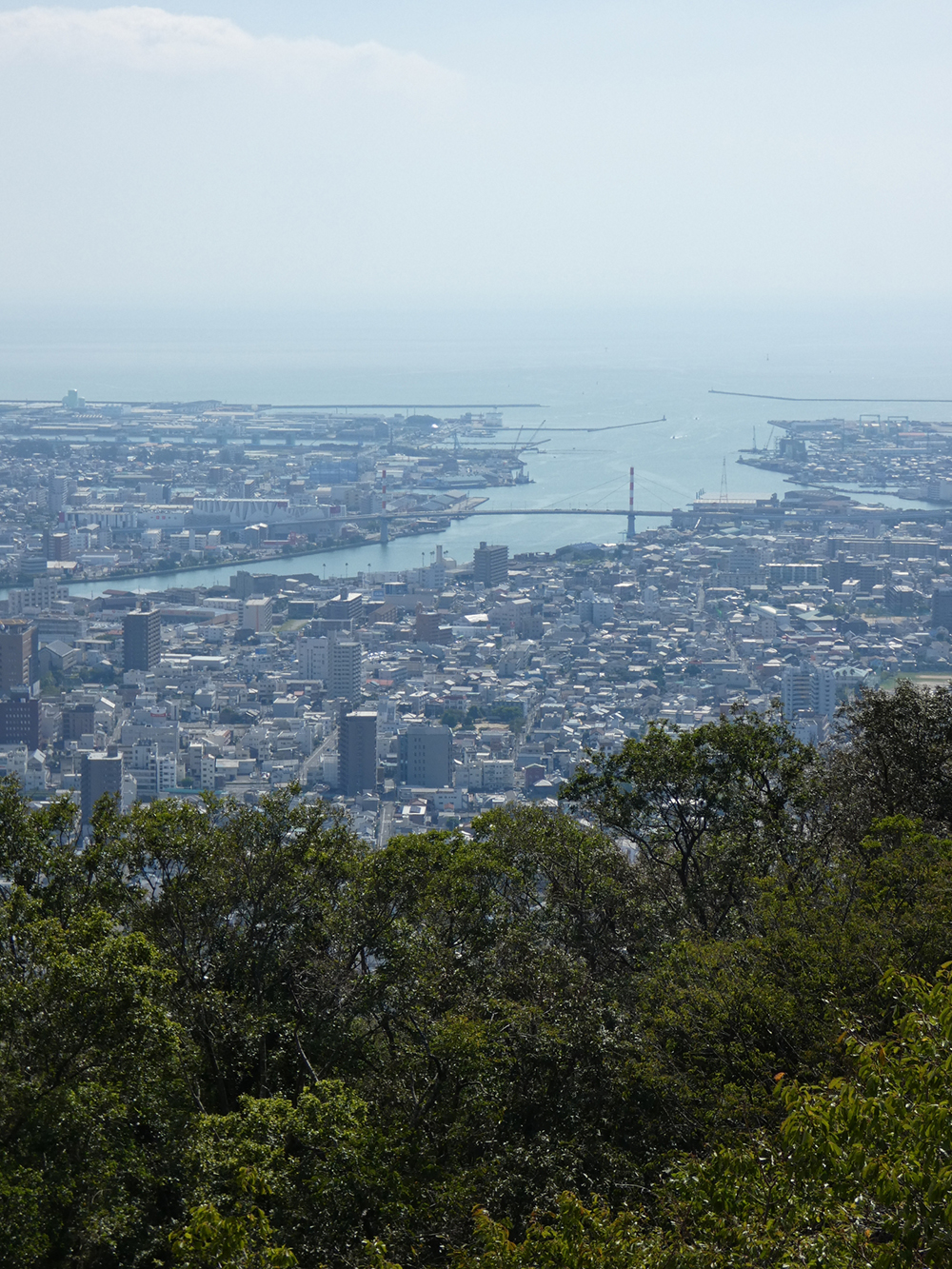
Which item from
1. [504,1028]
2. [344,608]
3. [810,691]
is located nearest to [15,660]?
[344,608]

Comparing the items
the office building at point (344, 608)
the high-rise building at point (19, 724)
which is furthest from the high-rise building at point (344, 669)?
the high-rise building at point (19, 724)

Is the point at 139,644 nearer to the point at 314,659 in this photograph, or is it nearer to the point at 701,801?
the point at 314,659

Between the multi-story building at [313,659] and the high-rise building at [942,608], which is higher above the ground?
the high-rise building at [942,608]

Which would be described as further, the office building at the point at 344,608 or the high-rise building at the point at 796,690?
the office building at the point at 344,608

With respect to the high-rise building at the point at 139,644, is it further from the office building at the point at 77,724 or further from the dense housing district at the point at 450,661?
the office building at the point at 77,724

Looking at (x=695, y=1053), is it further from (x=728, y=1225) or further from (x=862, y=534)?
(x=862, y=534)

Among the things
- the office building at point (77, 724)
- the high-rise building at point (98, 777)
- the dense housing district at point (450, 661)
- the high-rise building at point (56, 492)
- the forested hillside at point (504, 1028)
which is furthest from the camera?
the high-rise building at point (56, 492)

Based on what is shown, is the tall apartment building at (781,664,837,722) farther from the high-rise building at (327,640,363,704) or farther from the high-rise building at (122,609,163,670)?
the high-rise building at (122,609,163,670)
